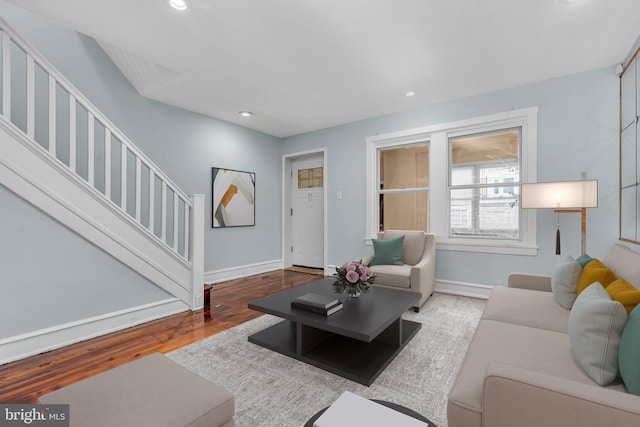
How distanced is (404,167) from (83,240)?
13.1 feet

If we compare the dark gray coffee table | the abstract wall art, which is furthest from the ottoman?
the abstract wall art

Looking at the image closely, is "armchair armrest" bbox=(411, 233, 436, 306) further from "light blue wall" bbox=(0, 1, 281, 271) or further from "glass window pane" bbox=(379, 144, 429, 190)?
"light blue wall" bbox=(0, 1, 281, 271)

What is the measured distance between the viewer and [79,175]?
9.80 feet

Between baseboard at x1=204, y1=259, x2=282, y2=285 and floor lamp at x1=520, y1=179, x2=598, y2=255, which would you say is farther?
baseboard at x1=204, y1=259, x2=282, y2=285

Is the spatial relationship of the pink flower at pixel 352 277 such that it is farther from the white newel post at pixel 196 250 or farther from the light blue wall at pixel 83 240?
the light blue wall at pixel 83 240

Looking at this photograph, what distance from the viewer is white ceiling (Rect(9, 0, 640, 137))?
2.10 meters

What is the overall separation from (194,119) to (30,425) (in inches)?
158

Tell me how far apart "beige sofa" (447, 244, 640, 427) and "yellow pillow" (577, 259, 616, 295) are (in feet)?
0.23

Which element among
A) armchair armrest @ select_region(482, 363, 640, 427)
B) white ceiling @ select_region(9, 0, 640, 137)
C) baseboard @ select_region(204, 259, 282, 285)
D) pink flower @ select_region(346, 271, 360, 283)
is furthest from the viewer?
baseboard @ select_region(204, 259, 282, 285)

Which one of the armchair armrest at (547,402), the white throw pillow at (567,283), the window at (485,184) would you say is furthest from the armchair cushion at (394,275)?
the armchair armrest at (547,402)

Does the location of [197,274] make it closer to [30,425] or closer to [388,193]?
[30,425]

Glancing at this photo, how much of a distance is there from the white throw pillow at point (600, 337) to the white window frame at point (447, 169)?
252 centimetres

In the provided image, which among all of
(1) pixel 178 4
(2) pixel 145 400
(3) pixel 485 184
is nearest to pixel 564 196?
(3) pixel 485 184

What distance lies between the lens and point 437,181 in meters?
3.98
